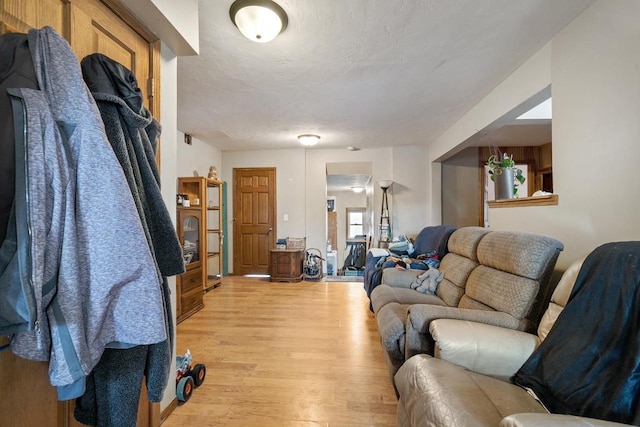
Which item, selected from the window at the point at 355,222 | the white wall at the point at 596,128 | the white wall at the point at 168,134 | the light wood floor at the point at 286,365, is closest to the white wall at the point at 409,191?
the light wood floor at the point at 286,365

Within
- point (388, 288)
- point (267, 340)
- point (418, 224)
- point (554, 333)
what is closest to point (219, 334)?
point (267, 340)

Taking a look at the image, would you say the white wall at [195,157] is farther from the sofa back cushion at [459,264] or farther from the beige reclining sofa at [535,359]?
the beige reclining sofa at [535,359]

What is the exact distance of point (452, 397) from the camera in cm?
96

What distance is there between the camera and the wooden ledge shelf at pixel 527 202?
186 cm

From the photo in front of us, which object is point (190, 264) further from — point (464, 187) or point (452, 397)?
point (464, 187)

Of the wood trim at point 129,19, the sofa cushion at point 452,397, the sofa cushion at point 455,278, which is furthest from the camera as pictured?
the sofa cushion at point 455,278

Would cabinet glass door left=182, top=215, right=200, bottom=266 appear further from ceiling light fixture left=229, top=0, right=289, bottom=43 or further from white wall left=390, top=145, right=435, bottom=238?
white wall left=390, top=145, right=435, bottom=238

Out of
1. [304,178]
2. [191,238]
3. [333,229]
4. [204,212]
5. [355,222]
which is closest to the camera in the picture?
[191,238]

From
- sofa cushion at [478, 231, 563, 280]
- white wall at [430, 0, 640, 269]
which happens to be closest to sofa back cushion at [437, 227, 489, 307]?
sofa cushion at [478, 231, 563, 280]

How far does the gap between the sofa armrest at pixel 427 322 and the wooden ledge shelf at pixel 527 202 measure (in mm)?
983

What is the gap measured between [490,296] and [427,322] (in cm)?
55

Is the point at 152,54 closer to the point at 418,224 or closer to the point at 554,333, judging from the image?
the point at 554,333

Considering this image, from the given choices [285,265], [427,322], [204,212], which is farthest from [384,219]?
[427,322]

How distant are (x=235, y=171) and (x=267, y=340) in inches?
144
